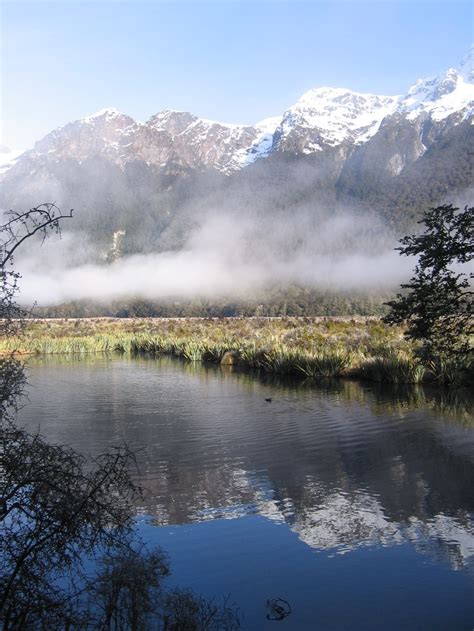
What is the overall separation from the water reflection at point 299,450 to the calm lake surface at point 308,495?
33mm

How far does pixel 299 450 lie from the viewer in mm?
11984

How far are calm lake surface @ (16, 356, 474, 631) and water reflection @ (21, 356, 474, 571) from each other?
3 cm

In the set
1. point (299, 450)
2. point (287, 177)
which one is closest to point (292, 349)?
point (299, 450)

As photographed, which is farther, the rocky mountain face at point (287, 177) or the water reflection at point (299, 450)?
the rocky mountain face at point (287, 177)

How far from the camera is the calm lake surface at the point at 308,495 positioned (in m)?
6.14

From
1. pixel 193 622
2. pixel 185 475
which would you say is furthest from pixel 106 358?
pixel 193 622

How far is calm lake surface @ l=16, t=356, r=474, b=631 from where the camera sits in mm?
6141

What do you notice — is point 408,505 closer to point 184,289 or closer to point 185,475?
point 185,475

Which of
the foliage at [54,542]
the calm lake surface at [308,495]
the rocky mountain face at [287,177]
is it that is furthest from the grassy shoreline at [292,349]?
the rocky mountain face at [287,177]

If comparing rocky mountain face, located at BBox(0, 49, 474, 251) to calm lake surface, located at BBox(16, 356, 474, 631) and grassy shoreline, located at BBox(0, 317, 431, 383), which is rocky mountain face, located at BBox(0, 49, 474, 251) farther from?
calm lake surface, located at BBox(16, 356, 474, 631)

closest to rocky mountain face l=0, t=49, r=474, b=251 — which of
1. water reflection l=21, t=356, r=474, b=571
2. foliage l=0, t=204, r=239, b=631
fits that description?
water reflection l=21, t=356, r=474, b=571

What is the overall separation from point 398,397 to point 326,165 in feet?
480

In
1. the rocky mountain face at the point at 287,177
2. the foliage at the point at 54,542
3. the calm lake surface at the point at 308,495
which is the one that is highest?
the rocky mountain face at the point at 287,177

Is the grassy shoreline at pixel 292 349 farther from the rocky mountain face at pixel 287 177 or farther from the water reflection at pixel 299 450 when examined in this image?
the rocky mountain face at pixel 287 177
